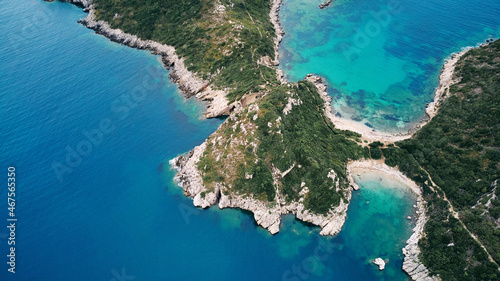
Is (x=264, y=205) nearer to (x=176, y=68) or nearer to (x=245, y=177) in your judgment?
(x=245, y=177)

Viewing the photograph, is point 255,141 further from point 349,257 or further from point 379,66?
point 379,66

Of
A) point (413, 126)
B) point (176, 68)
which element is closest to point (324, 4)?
point (176, 68)

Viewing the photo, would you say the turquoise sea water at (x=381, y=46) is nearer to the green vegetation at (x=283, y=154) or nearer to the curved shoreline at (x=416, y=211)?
the curved shoreline at (x=416, y=211)

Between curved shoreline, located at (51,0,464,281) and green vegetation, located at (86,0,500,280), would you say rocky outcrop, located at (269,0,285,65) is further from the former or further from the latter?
green vegetation, located at (86,0,500,280)

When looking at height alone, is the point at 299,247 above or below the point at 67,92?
below

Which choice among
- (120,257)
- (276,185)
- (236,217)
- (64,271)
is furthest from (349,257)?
(64,271)

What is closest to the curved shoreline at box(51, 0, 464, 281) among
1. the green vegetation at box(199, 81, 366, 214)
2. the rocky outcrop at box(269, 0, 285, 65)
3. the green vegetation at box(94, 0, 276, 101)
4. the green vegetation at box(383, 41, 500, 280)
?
the rocky outcrop at box(269, 0, 285, 65)
